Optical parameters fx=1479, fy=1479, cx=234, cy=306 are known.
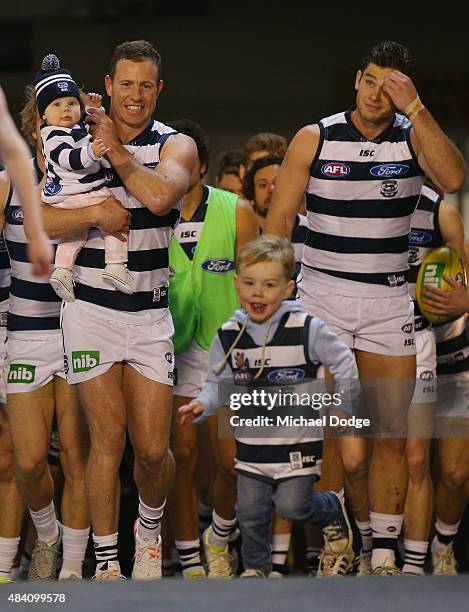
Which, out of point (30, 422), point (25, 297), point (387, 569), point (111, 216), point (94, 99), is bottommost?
point (387, 569)

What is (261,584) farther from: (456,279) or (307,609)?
(456,279)

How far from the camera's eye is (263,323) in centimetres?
411

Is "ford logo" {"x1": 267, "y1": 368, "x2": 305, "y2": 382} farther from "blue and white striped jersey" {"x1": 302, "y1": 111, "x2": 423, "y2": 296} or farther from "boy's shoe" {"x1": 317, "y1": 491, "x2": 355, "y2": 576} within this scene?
"boy's shoe" {"x1": 317, "y1": 491, "x2": 355, "y2": 576}

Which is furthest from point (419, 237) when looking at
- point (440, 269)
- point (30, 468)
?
point (30, 468)

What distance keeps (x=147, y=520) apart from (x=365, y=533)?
655mm

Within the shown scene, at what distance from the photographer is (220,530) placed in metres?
4.42

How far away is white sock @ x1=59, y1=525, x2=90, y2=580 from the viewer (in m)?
4.28

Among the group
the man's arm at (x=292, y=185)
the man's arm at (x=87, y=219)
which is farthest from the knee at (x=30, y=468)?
the man's arm at (x=292, y=185)

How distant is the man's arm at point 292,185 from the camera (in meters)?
4.21

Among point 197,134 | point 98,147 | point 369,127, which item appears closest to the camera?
point 98,147

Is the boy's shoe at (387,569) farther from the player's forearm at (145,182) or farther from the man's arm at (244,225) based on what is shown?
the player's forearm at (145,182)

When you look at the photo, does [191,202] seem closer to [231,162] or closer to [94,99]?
[231,162]

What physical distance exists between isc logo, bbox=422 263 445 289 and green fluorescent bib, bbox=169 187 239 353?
564 millimetres

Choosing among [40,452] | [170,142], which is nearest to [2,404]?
[40,452]
